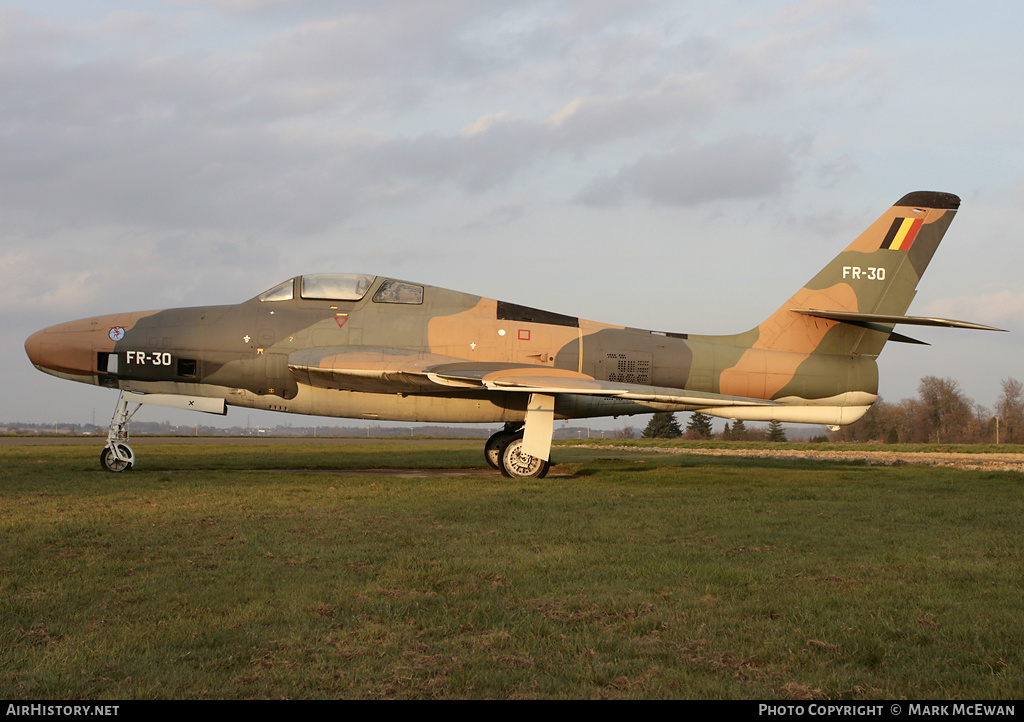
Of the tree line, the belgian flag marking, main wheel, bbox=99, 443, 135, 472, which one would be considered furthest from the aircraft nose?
the tree line

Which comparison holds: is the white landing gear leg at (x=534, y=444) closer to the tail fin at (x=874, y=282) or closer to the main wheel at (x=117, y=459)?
the tail fin at (x=874, y=282)

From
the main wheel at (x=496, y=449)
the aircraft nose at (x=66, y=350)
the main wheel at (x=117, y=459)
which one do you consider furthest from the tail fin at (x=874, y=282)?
the aircraft nose at (x=66, y=350)

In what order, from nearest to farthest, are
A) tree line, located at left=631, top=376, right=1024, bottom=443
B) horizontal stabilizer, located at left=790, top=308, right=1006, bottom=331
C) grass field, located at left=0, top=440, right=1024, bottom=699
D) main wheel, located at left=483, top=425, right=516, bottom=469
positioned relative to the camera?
1. grass field, located at left=0, top=440, right=1024, bottom=699
2. horizontal stabilizer, located at left=790, top=308, right=1006, bottom=331
3. main wheel, located at left=483, top=425, right=516, bottom=469
4. tree line, located at left=631, top=376, right=1024, bottom=443

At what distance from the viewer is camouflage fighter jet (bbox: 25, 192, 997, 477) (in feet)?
48.7

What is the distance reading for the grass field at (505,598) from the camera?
3.69 metres

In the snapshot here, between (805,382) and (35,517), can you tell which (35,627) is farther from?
(805,382)

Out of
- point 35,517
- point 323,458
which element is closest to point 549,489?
point 35,517

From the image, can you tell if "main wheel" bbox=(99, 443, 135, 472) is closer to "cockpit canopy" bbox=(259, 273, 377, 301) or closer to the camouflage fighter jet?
the camouflage fighter jet

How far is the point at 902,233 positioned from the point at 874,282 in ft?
4.08

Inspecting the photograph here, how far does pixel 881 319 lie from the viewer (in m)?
14.8

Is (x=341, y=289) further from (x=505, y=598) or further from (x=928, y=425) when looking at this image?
(x=928, y=425)

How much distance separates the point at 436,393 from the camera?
1560 cm

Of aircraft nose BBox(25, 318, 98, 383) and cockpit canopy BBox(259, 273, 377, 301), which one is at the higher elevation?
cockpit canopy BBox(259, 273, 377, 301)

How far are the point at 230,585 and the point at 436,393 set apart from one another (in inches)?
401
